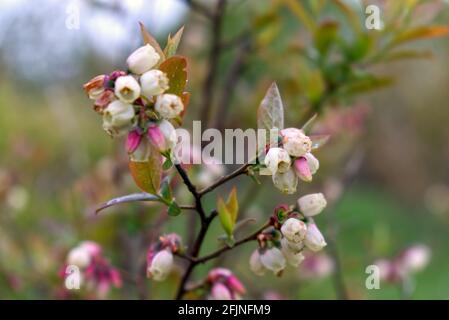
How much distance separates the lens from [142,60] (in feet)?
1.64

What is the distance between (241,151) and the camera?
74 cm

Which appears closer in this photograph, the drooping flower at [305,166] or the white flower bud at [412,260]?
the drooping flower at [305,166]

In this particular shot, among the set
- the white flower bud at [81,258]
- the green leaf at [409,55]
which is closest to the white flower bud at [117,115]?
the white flower bud at [81,258]

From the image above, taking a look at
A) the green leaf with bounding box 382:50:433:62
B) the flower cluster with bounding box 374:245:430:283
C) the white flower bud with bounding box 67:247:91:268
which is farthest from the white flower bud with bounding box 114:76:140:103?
the flower cluster with bounding box 374:245:430:283

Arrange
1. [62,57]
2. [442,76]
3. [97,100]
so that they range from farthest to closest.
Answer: [442,76], [62,57], [97,100]

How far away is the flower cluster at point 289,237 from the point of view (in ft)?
1.77

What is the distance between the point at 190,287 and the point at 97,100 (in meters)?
0.27

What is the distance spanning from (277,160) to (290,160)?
0.6 inches

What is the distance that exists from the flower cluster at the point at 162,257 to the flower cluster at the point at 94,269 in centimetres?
19

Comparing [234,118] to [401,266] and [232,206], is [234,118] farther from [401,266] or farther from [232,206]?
[232,206]

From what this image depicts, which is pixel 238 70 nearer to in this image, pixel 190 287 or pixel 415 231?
pixel 190 287

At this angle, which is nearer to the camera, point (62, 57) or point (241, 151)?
point (241, 151)

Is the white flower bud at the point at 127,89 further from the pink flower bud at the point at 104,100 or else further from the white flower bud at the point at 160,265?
the white flower bud at the point at 160,265

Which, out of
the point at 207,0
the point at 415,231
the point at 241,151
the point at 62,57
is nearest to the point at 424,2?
the point at 241,151
